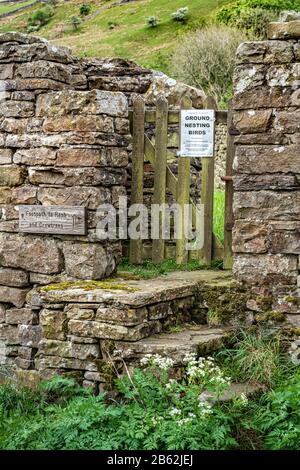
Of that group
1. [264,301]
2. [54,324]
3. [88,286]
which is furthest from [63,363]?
[264,301]

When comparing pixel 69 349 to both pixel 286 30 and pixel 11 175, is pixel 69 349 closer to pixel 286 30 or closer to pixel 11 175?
pixel 11 175

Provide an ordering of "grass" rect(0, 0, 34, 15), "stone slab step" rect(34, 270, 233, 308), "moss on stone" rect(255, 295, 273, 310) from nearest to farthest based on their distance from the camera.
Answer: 1. "stone slab step" rect(34, 270, 233, 308)
2. "moss on stone" rect(255, 295, 273, 310)
3. "grass" rect(0, 0, 34, 15)

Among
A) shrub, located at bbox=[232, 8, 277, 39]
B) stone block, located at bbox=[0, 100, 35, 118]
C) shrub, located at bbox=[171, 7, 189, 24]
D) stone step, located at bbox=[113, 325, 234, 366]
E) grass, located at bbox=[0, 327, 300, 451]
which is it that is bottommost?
grass, located at bbox=[0, 327, 300, 451]

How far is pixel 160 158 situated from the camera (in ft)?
23.2

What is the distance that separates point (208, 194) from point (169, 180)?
0.44m

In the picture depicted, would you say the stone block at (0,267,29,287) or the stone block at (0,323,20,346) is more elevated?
the stone block at (0,267,29,287)

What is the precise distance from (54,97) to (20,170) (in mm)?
790

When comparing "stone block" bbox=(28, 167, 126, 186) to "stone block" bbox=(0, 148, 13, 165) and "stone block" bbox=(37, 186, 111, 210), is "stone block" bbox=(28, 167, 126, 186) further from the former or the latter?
"stone block" bbox=(0, 148, 13, 165)

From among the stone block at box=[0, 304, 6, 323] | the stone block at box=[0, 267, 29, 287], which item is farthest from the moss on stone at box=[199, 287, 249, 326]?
the stone block at box=[0, 304, 6, 323]

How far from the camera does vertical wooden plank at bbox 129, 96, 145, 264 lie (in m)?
7.14

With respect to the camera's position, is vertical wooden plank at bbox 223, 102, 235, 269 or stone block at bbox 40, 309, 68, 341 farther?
vertical wooden plank at bbox 223, 102, 235, 269

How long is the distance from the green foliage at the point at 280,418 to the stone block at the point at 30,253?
94.5 inches

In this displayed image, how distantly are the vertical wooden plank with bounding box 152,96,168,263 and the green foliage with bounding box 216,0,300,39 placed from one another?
23832mm
